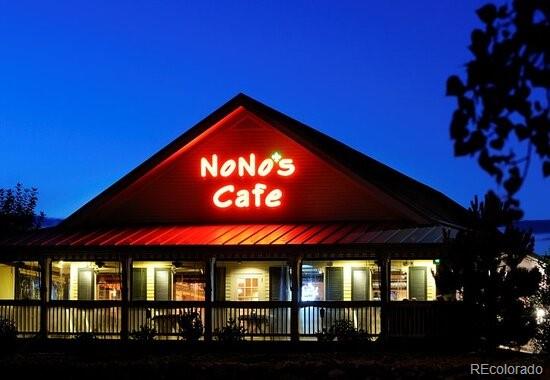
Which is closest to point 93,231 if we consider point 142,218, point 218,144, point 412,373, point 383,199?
point 142,218

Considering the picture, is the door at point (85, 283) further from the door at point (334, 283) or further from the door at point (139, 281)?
the door at point (334, 283)

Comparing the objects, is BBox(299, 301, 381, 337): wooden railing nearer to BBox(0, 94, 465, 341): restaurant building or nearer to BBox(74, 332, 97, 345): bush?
BBox(0, 94, 465, 341): restaurant building

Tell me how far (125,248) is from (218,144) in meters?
4.06

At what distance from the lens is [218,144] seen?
2803 centimetres

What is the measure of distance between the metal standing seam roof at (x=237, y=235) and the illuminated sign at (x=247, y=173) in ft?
2.20

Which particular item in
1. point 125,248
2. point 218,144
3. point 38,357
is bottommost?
point 38,357

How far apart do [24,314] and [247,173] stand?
707 centimetres

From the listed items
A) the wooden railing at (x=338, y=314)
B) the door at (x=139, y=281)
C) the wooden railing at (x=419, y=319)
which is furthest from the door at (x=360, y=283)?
the door at (x=139, y=281)

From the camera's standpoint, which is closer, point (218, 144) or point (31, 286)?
point (218, 144)

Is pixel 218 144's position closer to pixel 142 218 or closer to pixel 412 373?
pixel 142 218

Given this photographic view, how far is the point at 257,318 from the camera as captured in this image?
2561 centimetres

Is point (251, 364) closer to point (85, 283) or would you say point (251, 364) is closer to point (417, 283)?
point (417, 283)

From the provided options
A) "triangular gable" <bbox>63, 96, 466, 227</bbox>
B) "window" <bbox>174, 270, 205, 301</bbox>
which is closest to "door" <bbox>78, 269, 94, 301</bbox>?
"triangular gable" <bbox>63, 96, 466, 227</bbox>

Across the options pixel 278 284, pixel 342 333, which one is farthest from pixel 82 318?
pixel 342 333
